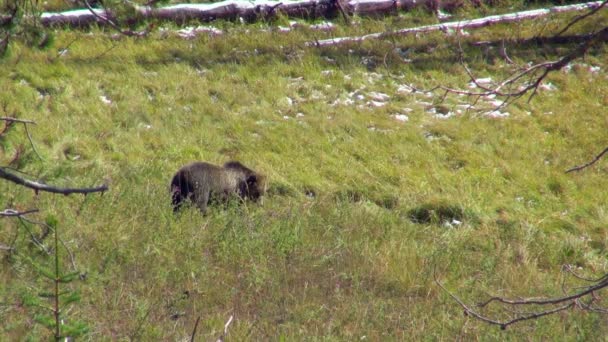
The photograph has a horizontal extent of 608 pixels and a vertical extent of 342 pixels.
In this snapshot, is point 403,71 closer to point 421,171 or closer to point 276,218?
point 421,171

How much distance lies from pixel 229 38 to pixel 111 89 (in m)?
2.92

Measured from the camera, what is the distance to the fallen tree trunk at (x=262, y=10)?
1489 centimetres

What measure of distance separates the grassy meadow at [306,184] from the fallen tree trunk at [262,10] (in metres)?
0.34

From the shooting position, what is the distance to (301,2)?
54.0 ft

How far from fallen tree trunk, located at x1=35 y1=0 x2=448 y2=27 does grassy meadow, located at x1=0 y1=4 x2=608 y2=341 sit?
342 mm

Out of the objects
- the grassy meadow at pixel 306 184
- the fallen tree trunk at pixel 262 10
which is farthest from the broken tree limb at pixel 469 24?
the fallen tree trunk at pixel 262 10

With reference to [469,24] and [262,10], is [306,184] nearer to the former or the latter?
[262,10]

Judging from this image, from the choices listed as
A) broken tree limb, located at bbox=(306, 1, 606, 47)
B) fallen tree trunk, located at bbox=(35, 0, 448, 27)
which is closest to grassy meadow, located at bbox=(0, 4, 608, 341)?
broken tree limb, located at bbox=(306, 1, 606, 47)

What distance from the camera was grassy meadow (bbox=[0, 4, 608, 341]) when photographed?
6.67 m

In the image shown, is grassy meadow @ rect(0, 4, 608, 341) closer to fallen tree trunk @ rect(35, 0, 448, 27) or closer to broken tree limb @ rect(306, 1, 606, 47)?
broken tree limb @ rect(306, 1, 606, 47)

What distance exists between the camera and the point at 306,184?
440 inches

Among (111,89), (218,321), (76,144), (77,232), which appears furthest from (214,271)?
(111,89)

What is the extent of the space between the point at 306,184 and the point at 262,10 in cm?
594

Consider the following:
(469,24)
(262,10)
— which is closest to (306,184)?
(262,10)
